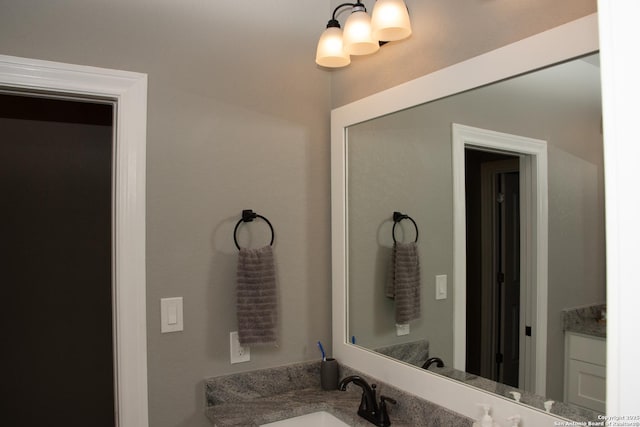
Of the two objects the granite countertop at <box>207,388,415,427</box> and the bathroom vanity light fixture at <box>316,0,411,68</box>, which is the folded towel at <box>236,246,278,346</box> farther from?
the bathroom vanity light fixture at <box>316,0,411,68</box>

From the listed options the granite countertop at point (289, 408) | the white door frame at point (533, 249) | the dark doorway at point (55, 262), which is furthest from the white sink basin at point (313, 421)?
the dark doorway at point (55, 262)

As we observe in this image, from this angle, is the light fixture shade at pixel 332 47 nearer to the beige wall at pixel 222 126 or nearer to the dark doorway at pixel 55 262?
the beige wall at pixel 222 126

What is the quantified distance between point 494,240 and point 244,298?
900mm

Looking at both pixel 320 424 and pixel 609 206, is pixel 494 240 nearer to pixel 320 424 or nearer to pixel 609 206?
pixel 609 206

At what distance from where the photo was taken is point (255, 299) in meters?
1.74

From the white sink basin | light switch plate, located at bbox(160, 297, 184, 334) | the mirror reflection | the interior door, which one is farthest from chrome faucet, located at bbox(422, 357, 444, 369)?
light switch plate, located at bbox(160, 297, 184, 334)

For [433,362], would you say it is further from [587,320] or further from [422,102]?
[422,102]

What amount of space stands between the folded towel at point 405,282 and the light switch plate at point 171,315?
0.75m

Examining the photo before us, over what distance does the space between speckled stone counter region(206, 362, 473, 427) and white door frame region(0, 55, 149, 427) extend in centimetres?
26

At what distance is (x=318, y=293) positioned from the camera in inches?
76.9

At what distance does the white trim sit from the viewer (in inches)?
20.2

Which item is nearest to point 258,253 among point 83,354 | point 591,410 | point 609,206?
point 591,410

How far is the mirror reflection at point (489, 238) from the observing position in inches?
43.1

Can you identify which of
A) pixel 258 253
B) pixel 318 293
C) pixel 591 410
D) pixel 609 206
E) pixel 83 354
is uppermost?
pixel 609 206
